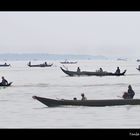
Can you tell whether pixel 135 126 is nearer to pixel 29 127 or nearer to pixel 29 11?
pixel 29 127

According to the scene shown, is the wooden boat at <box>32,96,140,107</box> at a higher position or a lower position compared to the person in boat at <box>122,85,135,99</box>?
lower

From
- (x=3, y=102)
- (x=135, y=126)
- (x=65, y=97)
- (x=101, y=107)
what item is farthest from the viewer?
(x=65, y=97)

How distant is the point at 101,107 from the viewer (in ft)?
12.4

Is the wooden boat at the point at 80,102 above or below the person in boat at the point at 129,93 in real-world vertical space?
below

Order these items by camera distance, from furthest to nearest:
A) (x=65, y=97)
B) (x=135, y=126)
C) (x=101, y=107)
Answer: (x=65, y=97), (x=101, y=107), (x=135, y=126)

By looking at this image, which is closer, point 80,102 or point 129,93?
point 80,102

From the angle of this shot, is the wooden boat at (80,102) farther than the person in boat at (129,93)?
Yes

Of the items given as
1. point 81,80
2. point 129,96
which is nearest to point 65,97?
point 81,80

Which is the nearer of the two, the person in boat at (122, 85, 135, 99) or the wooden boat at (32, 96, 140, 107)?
the person in boat at (122, 85, 135, 99)

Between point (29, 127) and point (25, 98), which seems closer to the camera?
point (29, 127)
